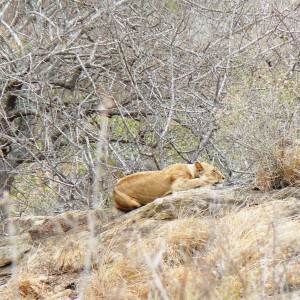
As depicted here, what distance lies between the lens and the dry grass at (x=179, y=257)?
470 centimetres

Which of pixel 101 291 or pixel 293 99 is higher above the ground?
pixel 293 99

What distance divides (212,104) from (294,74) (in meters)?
1.46

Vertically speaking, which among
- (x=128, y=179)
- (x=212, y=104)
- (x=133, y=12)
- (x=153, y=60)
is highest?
(x=133, y=12)

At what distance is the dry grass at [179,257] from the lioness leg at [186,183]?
1.16 metres

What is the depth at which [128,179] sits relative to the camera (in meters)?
7.95

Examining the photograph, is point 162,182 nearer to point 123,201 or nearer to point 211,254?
point 123,201

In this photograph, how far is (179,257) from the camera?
5605 mm

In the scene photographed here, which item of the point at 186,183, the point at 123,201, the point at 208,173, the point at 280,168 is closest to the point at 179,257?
the point at 280,168

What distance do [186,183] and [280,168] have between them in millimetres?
1343

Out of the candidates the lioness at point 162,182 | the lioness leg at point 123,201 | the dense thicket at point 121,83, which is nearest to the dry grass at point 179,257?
the lioness leg at point 123,201

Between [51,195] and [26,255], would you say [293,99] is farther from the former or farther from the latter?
[51,195]

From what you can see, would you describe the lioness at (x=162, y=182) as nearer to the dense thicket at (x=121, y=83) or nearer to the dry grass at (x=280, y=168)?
the dry grass at (x=280, y=168)

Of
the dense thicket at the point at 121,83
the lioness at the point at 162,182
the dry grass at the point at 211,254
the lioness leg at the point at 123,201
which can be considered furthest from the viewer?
the dense thicket at the point at 121,83

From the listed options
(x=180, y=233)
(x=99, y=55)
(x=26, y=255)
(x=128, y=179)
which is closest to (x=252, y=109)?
(x=128, y=179)
